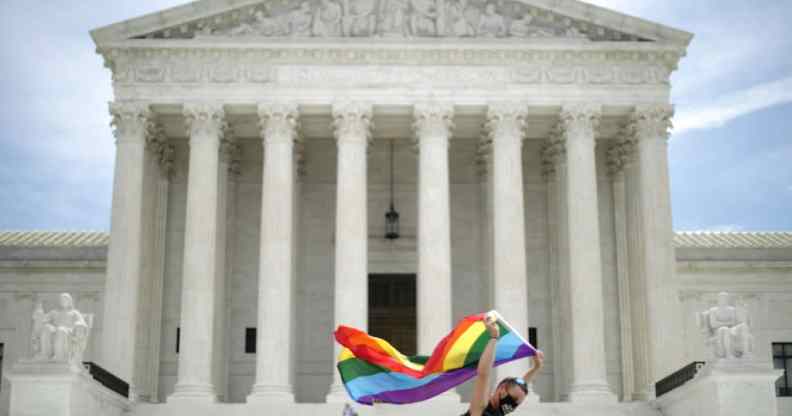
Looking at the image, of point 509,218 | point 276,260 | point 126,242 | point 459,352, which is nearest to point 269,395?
point 276,260

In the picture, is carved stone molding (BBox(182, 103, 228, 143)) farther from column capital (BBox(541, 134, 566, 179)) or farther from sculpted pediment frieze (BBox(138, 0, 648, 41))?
column capital (BBox(541, 134, 566, 179))

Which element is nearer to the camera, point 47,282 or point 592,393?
point 592,393

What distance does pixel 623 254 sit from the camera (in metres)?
43.1

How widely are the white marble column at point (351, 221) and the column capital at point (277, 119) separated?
5.16 ft

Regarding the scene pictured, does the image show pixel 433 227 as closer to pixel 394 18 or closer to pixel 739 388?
pixel 394 18

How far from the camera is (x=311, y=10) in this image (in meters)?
40.0

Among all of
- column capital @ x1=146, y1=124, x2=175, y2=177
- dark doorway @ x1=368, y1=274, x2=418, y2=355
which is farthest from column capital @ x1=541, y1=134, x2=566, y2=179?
column capital @ x1=146, y1=124, x2=175, y2=177

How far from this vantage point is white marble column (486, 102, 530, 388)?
124ft

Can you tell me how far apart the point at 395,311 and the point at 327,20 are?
1173cm

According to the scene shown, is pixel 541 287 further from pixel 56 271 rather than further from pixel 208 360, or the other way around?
pixel 56 271

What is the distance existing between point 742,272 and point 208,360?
24.2 metres

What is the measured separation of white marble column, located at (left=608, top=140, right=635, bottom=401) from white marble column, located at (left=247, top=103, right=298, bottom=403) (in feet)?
41.2

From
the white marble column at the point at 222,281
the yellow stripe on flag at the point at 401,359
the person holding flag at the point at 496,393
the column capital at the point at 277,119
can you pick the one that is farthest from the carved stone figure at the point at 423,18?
the person holding flag at the point at 496,393

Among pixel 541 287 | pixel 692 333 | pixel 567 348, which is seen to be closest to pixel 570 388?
pixel 567 348
